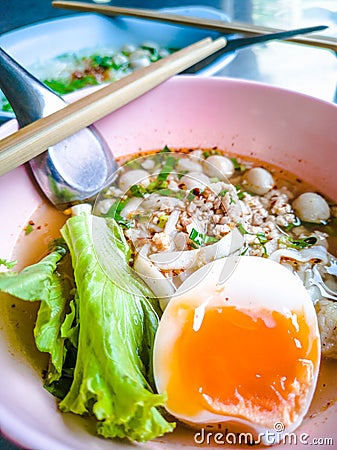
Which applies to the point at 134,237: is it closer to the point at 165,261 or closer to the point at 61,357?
the point at 165,261

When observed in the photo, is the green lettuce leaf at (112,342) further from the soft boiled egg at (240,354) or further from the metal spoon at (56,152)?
the metal spoon at (56,152)

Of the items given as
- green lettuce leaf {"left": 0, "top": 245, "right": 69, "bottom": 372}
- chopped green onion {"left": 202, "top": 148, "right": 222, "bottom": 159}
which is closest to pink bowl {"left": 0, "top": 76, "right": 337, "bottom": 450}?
chopped green onion {"left": 202, "top": 148, "right": 222, "bottom": 159}

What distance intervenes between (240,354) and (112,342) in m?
0.23

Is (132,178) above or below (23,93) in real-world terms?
below

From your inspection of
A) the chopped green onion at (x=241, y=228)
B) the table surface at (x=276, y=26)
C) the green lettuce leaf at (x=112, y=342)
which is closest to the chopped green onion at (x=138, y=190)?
the green lettuce leaf at (x=112, y=342)

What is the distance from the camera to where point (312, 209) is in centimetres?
138

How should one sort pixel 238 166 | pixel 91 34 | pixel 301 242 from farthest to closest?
1. pixel 91 34
2. pixel 238 166
3. pixel 301 242

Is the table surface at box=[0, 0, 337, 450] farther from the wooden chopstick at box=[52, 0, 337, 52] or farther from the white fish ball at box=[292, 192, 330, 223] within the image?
the white fish ball at box=[292, 192, 330, 223]

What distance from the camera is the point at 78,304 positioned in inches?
40.7

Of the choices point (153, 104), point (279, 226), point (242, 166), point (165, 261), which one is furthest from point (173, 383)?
point (153, 104)

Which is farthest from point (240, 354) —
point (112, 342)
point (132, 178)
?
point (132, 178)

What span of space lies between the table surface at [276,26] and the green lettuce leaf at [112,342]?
45.5 inches

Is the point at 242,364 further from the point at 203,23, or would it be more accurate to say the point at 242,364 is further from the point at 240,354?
the point at 203,23

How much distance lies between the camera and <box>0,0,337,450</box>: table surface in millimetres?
2158
